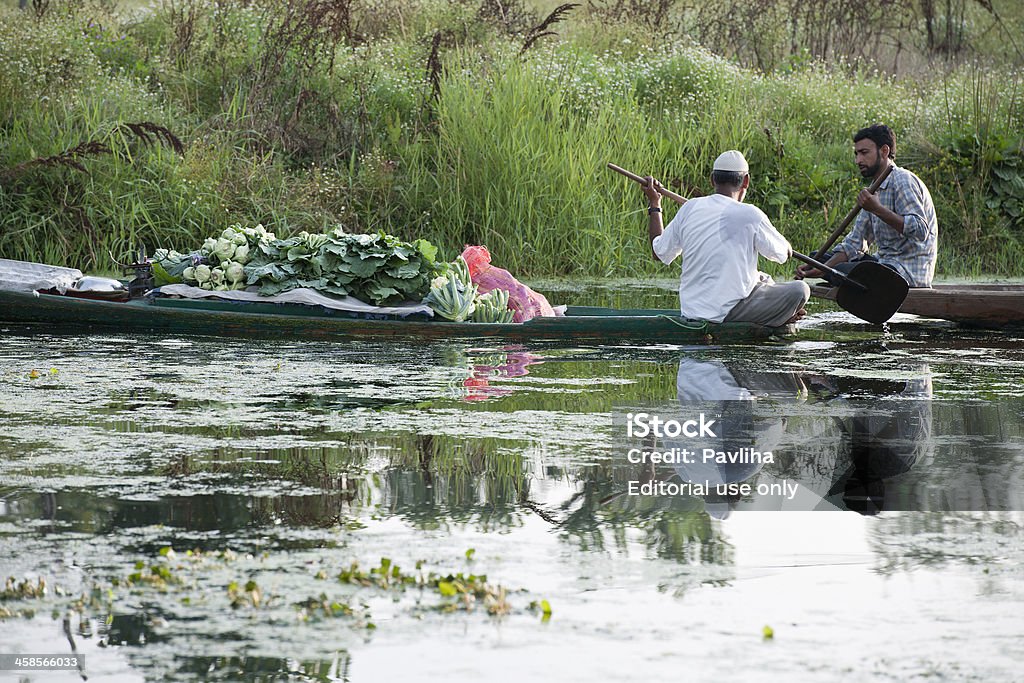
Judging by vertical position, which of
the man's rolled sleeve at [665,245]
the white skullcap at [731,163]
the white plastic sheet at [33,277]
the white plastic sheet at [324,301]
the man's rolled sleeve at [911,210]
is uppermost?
the white skullcap at [731,163]

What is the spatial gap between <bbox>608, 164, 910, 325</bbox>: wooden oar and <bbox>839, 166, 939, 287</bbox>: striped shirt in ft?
1.53

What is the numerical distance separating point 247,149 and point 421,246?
6.04 meters

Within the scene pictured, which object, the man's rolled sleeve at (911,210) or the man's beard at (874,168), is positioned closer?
the man's rolled sleeve at (911,210)

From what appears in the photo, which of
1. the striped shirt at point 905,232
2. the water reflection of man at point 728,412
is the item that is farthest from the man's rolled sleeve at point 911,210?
the water reflection of man at point 728,412

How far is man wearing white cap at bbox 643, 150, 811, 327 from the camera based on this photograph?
24.7 ft

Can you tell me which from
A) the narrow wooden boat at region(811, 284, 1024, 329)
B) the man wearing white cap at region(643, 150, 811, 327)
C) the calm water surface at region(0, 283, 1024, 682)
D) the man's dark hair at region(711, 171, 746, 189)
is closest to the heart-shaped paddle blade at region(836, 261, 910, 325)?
the narrow wooden boat at region(811, 284, 1024, 329)

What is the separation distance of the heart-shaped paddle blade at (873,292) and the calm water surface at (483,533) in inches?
71.7

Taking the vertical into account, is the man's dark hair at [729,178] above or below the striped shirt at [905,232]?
above

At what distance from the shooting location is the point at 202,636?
285 centimetres

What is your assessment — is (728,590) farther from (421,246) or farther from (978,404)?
(421,246)

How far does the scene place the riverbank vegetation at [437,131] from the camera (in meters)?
12.0

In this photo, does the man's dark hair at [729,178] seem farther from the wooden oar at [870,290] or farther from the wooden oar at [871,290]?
the wooden oar at [871,290]

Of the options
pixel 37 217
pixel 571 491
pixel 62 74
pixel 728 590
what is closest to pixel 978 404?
pixel 571 491

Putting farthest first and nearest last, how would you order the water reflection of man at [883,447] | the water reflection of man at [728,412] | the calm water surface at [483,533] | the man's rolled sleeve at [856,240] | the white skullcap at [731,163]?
the man's rolled sleeve at [856,240] → the white skullcap at [731,163] → the water reflection of man at [728,412] → the water reflection of man at [883,447] → the calm water surface at [483,533]
